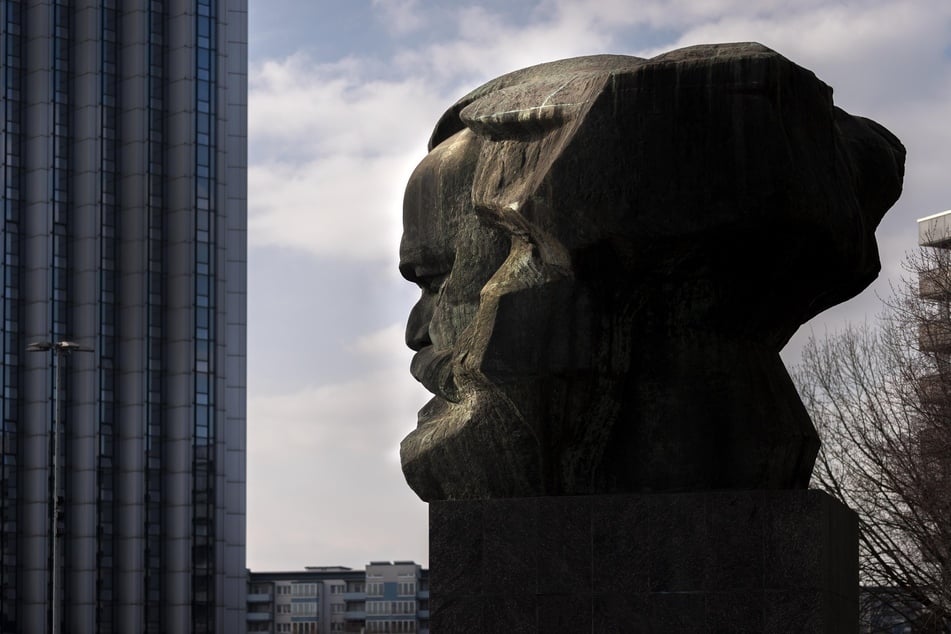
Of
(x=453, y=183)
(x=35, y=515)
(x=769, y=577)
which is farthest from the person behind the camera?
(x=35, y=515)

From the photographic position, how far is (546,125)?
7.55 m

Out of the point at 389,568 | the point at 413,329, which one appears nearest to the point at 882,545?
the point at 413,329

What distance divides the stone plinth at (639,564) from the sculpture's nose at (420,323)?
4.76 feet

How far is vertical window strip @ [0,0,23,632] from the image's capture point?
57.5m

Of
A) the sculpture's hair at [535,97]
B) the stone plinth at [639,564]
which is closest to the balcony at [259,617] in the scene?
the sculpture's hair at [535,97]

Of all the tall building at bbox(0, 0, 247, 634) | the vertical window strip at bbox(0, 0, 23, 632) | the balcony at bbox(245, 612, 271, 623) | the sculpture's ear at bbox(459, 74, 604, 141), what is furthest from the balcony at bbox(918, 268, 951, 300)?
the balcony at bbox(245, 612, 271, 623)

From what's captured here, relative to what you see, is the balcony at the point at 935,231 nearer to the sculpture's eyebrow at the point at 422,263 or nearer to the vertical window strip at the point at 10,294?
the sculpture's eyebrow at the point at 422,263

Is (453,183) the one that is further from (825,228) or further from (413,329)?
(825,228)

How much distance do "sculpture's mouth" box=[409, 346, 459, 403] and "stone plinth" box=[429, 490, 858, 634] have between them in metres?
0.77

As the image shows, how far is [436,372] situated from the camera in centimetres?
815

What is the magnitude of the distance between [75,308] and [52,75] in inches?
367

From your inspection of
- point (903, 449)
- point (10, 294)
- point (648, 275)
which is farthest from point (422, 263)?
point (10, 294)

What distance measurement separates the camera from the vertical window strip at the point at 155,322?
60.2 m

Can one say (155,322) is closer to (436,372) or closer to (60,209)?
(60,209)
